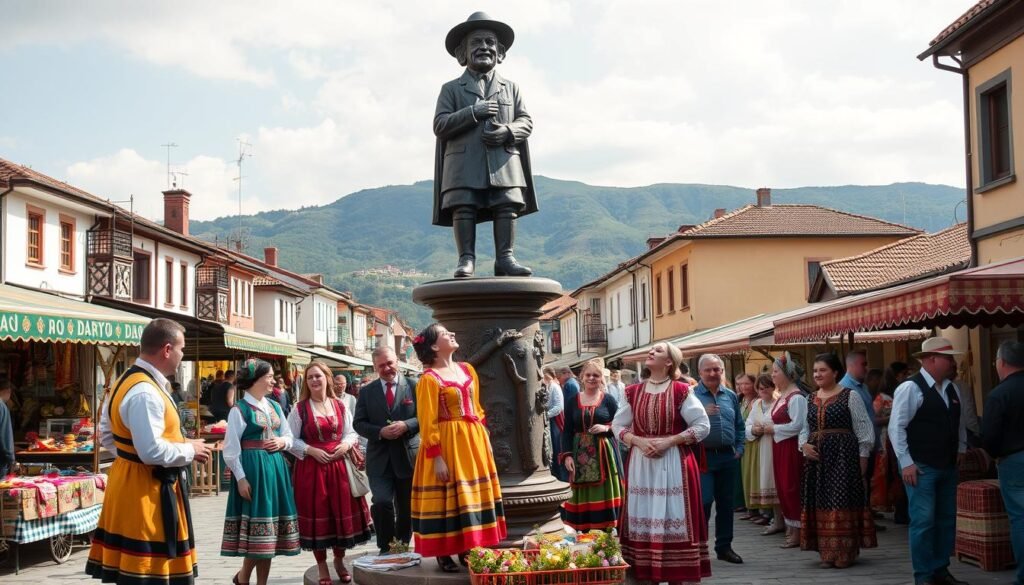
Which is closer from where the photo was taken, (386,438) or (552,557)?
(552,557)

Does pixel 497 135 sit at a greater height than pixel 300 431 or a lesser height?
greater

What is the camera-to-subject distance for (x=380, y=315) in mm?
91188

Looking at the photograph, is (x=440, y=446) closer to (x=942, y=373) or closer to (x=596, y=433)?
(x=596, y=433)

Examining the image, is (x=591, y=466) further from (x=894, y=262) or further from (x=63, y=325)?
(x=894, y=262)

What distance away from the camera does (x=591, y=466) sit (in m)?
9.44

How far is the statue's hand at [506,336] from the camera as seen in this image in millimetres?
7816

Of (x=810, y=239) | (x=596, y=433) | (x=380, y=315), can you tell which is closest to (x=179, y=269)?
(x=810, y=239)

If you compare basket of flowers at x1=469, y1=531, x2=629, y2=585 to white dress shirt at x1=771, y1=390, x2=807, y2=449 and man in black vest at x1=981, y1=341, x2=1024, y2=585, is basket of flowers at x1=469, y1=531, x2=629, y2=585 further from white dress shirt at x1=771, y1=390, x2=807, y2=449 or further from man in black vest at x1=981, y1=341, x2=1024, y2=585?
white dress shirt at x1=771, y1=390, x2=807, y2=449

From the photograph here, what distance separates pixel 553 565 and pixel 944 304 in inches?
160

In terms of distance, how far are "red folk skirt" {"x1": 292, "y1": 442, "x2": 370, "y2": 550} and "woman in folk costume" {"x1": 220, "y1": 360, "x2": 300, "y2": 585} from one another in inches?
11.5

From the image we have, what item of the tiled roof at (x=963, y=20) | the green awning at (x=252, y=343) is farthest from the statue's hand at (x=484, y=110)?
the green awning at (x=252, y=343)

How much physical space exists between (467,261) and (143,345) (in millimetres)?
3251

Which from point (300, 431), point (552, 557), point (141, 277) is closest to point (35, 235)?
point (141, 277)

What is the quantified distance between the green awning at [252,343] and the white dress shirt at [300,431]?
11.2 meters
